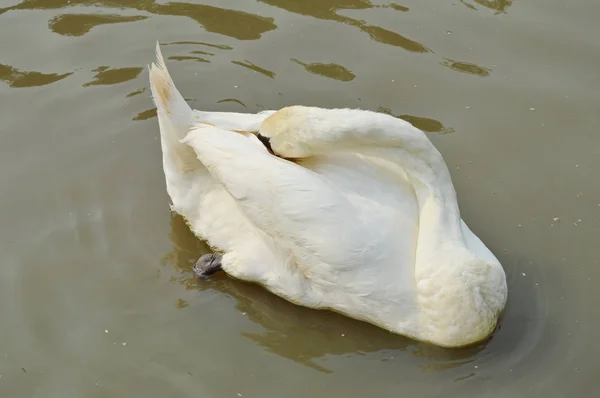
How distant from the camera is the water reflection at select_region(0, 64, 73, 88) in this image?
597cm

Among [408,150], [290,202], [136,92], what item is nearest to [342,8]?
[136,92]

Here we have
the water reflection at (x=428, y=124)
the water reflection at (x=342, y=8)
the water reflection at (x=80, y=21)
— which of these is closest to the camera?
the water reflection at (x=428, y=124)

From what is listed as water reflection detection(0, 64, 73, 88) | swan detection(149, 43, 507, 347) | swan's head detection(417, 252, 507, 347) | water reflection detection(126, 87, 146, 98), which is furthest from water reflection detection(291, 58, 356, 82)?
swan's head detection(417, 252, 507, 347)

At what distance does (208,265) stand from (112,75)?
2036 mm

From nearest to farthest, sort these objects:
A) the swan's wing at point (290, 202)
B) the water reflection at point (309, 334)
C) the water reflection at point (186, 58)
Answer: the swan's wing at point (290, 202) < the water reflection at point (309, 334) < the water reflection at point (186, 58)

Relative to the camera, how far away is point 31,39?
6.36 meters

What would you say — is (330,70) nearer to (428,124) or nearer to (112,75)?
(428,124)

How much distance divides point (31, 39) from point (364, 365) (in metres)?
3.78

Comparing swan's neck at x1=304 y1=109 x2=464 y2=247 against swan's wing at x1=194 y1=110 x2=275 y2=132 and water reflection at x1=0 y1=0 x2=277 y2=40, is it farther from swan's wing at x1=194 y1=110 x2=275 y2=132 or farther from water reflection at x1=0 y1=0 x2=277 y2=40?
water reflection at x1=0 y1=0 x2=277 y2=40

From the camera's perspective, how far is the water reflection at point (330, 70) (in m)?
5.99

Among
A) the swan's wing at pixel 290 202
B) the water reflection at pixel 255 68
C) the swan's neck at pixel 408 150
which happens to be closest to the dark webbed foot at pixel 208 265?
the swan's wing at pixel 290 202

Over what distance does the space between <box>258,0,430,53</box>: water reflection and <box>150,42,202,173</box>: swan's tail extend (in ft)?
7.26

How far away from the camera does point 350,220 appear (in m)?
4.02

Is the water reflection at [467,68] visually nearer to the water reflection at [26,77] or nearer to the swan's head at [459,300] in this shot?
the swan's head at [459,300]
